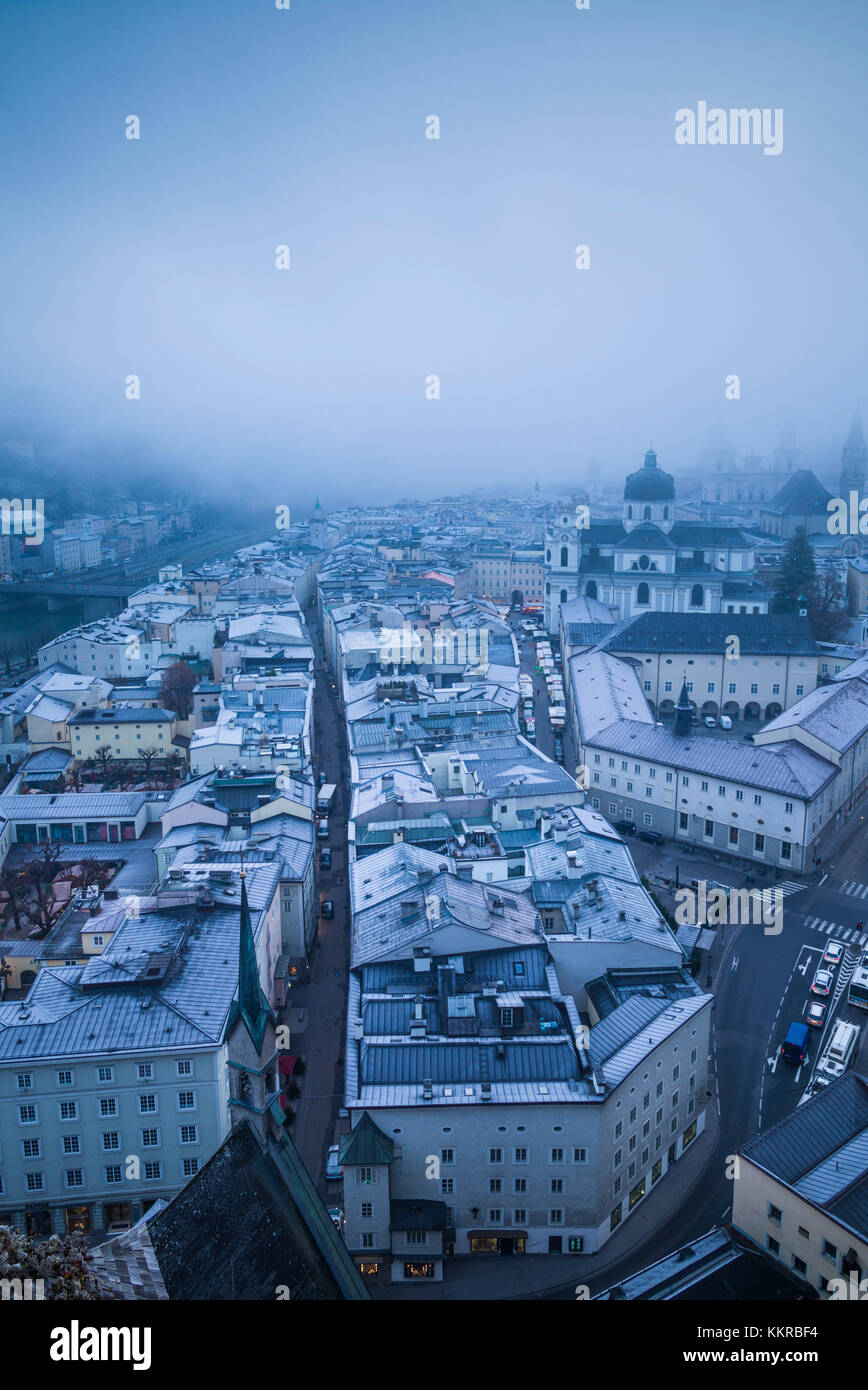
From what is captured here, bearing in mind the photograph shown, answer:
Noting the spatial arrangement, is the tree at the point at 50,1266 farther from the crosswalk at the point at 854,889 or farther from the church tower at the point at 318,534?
the church tower at the point at 318,534

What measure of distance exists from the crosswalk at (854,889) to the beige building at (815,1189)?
10823mm

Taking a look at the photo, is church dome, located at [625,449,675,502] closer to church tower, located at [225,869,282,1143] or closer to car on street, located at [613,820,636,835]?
car on street, located at [613,820,636,835]

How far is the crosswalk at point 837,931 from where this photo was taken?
2097cm

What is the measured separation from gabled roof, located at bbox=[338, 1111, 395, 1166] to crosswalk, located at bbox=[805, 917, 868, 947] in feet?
40.1

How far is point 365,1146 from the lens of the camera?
12914mm

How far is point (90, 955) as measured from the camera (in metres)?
18.8

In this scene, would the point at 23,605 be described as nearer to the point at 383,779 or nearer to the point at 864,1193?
the point at 383,779

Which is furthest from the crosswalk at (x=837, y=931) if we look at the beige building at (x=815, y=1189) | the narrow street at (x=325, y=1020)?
the narrow street at (x=325, y=1020)

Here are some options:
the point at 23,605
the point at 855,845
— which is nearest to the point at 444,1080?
the point at 855,845

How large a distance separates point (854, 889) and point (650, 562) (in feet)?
96.5

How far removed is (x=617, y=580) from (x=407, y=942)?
121ft

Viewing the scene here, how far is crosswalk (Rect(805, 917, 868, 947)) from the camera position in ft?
68.8

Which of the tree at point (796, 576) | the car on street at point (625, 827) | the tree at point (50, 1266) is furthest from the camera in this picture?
the tree at point (796, 576)

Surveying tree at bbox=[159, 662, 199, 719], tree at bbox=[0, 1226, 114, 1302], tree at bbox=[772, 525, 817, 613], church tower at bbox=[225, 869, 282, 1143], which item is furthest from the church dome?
tree at bbox=[0, 1226, 114, 1302]
